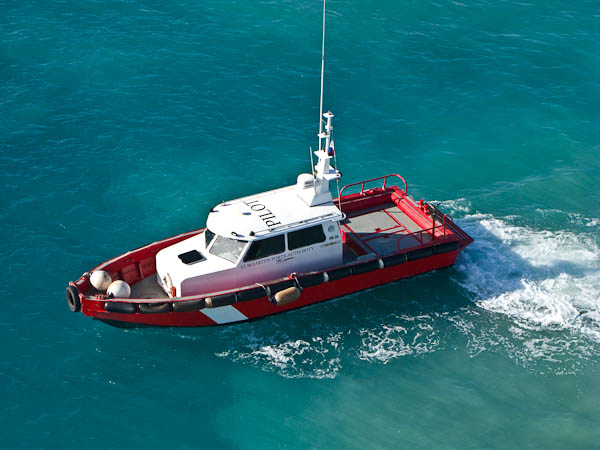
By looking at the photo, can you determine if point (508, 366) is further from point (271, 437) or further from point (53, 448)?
point (53, 448)

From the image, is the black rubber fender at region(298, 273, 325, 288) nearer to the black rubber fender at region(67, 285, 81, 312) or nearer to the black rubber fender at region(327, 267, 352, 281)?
the black rubber fender at region(327, 267, 352, 281)

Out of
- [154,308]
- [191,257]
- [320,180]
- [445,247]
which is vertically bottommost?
[154,308]

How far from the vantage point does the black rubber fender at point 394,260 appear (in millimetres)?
20875

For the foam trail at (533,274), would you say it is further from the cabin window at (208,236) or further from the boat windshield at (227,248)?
the cabin window at (208,236)

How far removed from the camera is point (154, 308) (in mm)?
19078

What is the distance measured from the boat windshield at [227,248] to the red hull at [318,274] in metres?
1.16

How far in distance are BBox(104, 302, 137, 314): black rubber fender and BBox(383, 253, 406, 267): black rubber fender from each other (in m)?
7.64

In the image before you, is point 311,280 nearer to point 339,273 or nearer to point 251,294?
A: point 339,273

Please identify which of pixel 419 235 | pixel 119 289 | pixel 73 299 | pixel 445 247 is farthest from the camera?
pixel 419 235

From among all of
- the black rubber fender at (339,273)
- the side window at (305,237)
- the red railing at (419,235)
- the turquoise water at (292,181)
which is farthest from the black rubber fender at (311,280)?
the red railing at (419,235)

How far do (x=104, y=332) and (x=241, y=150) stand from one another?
10286 millimetres

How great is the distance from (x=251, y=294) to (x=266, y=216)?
232 cm

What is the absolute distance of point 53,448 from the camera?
55.3ft

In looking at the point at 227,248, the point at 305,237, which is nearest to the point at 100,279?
the point at 227,248
